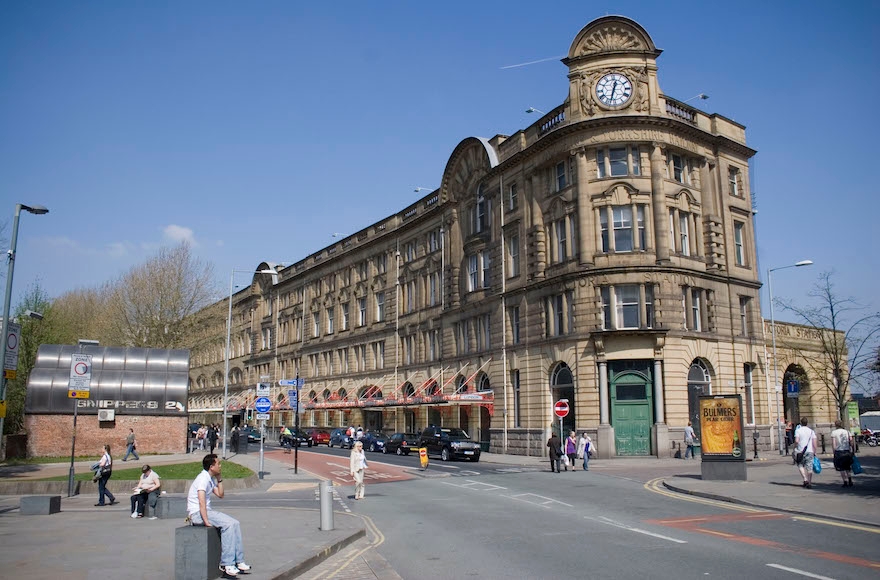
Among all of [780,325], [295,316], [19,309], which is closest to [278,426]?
[295,316]

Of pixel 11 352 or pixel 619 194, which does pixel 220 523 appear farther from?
pixel 619 194

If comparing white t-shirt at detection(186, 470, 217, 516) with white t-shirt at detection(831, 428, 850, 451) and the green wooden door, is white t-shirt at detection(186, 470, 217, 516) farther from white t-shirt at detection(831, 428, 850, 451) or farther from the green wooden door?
the green wooden door

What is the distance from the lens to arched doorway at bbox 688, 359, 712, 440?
39906 millimetres

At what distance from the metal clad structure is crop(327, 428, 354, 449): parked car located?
54.7 feet

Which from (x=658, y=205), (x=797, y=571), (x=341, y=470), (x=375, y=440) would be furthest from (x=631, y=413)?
(x=797, y=571)

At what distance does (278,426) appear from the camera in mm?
84500

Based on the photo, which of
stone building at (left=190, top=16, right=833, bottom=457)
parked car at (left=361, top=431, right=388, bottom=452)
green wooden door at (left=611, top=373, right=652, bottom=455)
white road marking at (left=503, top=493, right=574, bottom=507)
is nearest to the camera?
white road marking at (left=503, top=493, right=574, bottom=507)

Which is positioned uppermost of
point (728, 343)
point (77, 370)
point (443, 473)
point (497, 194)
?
point (497, 194)

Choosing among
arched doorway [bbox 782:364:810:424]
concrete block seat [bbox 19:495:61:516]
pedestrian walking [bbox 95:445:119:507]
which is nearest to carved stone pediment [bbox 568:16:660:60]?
arched doorway [bbox 782:364:810:424]

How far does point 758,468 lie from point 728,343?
1398 cm

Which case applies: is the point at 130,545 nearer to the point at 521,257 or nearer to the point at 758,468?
the point at 758,468

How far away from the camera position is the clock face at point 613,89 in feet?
134

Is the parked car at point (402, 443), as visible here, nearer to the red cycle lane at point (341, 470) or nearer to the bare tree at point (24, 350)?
the red cycle lane at point (341, 470)

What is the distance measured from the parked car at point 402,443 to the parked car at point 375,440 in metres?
1.46
